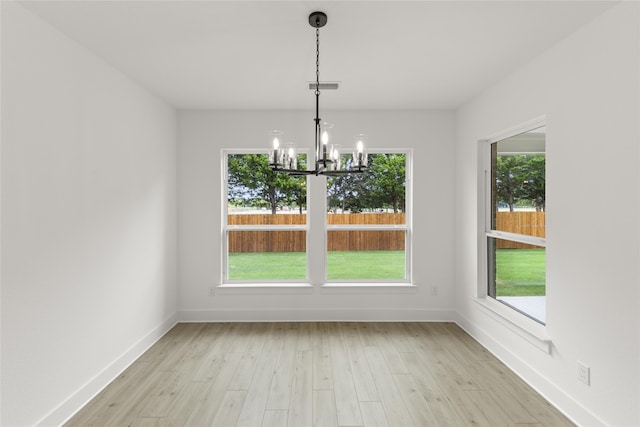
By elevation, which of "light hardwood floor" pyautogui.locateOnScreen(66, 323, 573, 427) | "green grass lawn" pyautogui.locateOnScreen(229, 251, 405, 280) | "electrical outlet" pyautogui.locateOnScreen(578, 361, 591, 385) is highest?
"green grass lawn" pyautogui.locateOnScreen(229, 251, 405, 280)

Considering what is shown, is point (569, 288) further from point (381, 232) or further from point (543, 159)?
point (381, 232)

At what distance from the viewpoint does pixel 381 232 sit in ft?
15.6

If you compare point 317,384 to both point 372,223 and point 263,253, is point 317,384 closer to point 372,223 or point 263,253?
point 263,253

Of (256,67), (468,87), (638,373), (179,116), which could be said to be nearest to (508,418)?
(638,373)

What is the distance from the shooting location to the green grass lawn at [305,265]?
4715mm

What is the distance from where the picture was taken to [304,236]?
473 cm

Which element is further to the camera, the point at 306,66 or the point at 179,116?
the point at 179,116

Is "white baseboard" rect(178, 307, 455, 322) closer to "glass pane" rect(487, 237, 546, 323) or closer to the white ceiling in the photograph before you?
"glass pane" rect(487, 237, 546, 323)

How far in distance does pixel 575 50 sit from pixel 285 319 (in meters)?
3.79

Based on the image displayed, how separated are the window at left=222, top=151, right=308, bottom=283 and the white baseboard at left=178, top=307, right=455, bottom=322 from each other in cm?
39

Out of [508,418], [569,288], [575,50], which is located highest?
[575,50]

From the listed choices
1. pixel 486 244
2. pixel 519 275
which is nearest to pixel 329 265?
pixel 486 244

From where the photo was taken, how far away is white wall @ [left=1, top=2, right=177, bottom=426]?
2.15m

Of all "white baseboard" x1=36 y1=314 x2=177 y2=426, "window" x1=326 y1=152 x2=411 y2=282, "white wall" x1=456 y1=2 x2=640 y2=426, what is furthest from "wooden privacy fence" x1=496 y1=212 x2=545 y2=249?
"white baseboard" x1=36 y1=314 x2=177 y2=426
